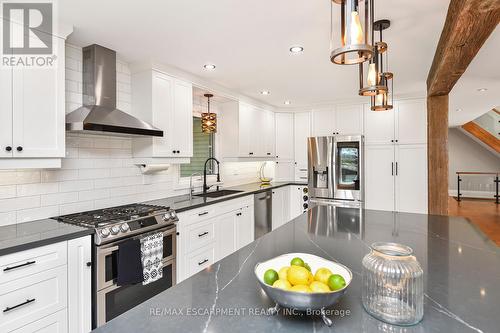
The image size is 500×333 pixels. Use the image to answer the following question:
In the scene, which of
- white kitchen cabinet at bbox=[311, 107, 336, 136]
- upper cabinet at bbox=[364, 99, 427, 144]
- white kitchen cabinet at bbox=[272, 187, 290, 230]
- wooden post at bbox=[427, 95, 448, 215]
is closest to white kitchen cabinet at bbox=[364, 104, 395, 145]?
upper cabinet at bbox=[364, 99, 427, 144]

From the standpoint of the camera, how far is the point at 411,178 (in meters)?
4.43

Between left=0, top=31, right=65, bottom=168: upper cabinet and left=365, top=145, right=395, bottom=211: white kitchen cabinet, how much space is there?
14.1ft

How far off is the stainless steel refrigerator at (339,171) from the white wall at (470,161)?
24.5 ft

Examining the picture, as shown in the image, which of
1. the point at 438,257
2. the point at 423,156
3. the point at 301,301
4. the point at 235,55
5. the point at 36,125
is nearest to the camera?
the point at 301,301

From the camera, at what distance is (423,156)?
4359 millimetres

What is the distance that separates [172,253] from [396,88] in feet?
12.5

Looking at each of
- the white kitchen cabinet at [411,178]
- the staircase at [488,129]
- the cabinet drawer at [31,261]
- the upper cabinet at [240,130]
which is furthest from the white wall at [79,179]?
the staircase at [488,129]

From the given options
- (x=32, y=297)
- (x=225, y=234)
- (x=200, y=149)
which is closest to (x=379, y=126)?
A: (x=200, y=149)

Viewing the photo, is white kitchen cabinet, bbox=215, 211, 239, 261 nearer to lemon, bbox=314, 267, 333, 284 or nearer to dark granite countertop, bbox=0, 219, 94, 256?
dark granite countertop, bbox=0, 219, 94, 256

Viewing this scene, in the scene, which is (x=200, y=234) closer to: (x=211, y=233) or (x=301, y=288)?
(x=211, y=233)

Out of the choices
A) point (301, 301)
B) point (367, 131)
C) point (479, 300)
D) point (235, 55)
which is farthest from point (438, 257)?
point (367, 131)

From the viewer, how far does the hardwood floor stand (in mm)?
5335

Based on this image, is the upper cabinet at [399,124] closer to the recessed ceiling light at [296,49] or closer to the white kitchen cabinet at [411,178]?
the white kitchen cabinet at [411,178]

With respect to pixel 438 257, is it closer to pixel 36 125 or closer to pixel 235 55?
pixel 235 55
